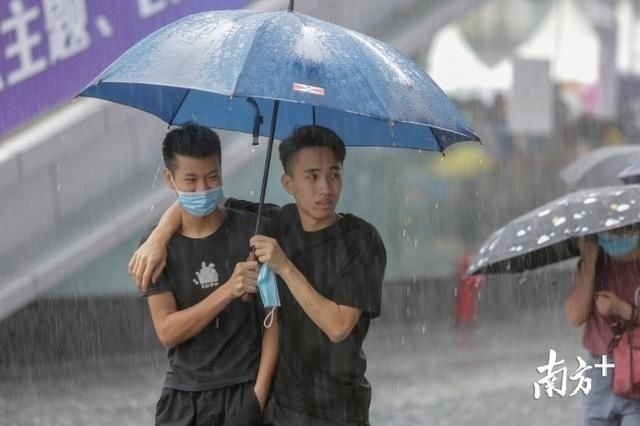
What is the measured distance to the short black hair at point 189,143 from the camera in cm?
413

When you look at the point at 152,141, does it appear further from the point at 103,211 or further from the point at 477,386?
the point at 477,386

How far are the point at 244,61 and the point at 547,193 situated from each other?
33.7ft

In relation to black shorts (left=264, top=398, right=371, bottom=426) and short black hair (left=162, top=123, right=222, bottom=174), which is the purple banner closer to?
short black hair (left=162, top=123, right=222, bottom=174)

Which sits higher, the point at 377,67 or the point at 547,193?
the point at 377,67

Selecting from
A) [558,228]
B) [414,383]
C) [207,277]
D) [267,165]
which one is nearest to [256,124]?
[267,165]

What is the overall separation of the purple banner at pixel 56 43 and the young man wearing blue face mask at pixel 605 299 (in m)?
5.43

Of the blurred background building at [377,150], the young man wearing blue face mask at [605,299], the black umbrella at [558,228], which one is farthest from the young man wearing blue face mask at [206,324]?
the blurred background building at [377,150]

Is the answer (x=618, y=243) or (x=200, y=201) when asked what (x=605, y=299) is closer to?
(x=618, y=243)

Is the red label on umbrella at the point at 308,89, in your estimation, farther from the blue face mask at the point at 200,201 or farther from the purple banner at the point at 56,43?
the purple banner at the point at 56,43

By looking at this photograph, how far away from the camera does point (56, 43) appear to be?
962 centimetres

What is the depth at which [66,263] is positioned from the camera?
31.2ft

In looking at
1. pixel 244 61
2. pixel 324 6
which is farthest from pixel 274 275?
pixel 324 6

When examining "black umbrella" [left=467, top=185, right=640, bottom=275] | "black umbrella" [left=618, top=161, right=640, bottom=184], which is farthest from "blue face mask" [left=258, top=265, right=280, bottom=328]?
"black umbrella" [left=618, top=161, right=640, bottom=184]

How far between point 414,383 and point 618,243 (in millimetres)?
5098
